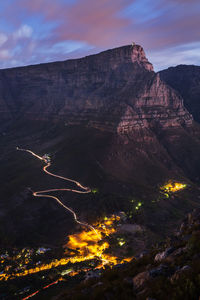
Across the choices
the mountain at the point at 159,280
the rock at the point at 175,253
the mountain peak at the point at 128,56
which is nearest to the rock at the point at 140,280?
the mountain at the point at 159,280

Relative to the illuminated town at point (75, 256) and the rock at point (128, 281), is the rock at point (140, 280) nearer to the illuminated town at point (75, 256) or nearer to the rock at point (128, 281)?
the rock at point (128, 281)

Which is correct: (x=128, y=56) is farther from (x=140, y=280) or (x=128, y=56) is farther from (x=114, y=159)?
(x=140, y=280)

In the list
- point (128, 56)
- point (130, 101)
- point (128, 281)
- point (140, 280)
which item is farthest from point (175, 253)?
point (128, 56)

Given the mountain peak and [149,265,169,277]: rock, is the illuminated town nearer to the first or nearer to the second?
[149,265,169,277]: rock

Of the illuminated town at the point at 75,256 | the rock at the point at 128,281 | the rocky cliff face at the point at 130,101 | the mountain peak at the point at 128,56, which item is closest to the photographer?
the rock at the point at 128,281

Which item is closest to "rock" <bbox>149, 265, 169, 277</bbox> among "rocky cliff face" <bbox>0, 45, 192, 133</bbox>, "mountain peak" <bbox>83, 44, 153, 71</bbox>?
"rocky cliff face" <bbox>0, 45, 192, 133</bbox>

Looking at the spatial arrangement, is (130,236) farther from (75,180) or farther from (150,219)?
(75,180)

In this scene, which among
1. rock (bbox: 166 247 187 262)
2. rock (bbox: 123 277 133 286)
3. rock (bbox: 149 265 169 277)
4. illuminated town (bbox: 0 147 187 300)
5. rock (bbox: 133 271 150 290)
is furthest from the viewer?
illuminated town (bbox: 0 147 187 300)

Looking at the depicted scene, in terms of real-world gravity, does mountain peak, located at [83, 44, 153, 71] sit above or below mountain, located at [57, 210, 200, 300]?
above

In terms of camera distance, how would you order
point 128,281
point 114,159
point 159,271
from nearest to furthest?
point 159,271 < point 128,281 < point 114,159
